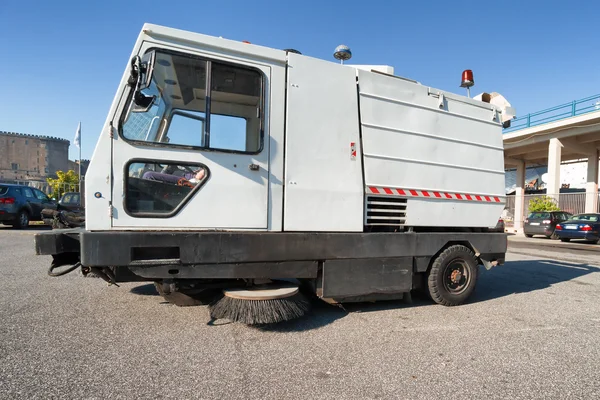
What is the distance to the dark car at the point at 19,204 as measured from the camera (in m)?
12.1

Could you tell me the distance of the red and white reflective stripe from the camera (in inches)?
157

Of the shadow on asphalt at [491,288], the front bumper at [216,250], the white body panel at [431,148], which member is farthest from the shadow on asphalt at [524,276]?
the front bumper at [216,250]

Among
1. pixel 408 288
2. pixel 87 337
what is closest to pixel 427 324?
pixel 408 288

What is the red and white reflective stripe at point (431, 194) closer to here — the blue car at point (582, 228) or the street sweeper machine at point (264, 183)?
the street sweeper machine at point (264, 183)

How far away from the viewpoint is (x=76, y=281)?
5.36 meters

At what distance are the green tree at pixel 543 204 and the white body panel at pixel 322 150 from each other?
855 inches

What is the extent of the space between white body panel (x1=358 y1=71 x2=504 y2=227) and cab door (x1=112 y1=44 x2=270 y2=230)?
4.40ft

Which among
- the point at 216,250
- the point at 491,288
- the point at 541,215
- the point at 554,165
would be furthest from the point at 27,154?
the point at 491,288

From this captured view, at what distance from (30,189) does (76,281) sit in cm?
1057

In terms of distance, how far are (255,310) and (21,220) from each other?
13.5 metres

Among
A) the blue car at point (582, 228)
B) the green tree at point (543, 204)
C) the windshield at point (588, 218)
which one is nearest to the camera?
the blue car at point (582, 228)

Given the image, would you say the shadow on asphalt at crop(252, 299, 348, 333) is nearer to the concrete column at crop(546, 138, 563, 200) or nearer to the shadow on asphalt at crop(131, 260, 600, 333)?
the shadow on asphalt at crop(131, 260, 600, 333)

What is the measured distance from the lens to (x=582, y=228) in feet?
48.4

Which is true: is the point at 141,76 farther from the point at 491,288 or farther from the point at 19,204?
the point at 19,204
